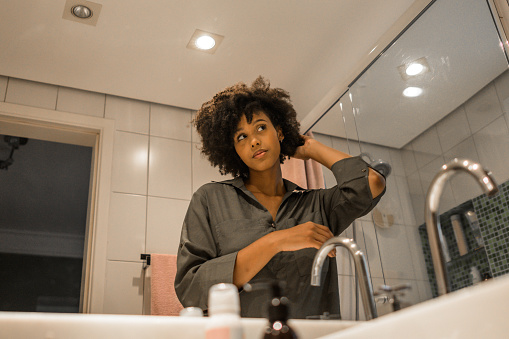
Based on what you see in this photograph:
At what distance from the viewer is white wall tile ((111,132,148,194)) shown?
1465 millimetres

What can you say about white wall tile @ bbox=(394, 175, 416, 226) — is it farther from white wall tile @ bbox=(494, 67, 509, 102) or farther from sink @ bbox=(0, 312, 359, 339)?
sink @ bbox=(0, 312, 359, 339)

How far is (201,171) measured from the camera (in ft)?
4.98

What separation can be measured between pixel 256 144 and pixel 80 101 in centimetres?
65

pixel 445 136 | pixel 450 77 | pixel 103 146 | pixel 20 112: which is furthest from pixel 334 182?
pixel 20 112

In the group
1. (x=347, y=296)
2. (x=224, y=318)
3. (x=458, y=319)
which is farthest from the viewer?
(x=347, y=296)

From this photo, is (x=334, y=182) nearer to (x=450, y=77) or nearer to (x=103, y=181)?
(x=450, y=77)


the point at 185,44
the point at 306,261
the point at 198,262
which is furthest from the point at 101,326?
the point at 185,44

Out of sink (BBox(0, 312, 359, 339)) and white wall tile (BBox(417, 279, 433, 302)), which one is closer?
sink (BBox(0, 312, 359, 339))

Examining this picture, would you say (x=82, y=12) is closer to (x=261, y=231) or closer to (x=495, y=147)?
(x=261, y=231)

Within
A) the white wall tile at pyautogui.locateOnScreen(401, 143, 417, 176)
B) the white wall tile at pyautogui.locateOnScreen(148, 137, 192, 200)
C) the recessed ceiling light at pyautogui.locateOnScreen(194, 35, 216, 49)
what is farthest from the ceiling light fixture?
the white wall tile at pyautogui.locateOnScreen(401, 143, 417, 176)

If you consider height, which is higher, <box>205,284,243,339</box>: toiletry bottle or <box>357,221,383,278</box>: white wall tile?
<box>357,221,383,278</box>: white wall tile

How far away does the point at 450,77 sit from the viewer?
1.27m

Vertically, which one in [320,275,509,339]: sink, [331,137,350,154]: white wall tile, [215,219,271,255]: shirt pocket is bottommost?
[320,275,509,339]: sink

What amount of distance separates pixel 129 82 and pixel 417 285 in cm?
114
